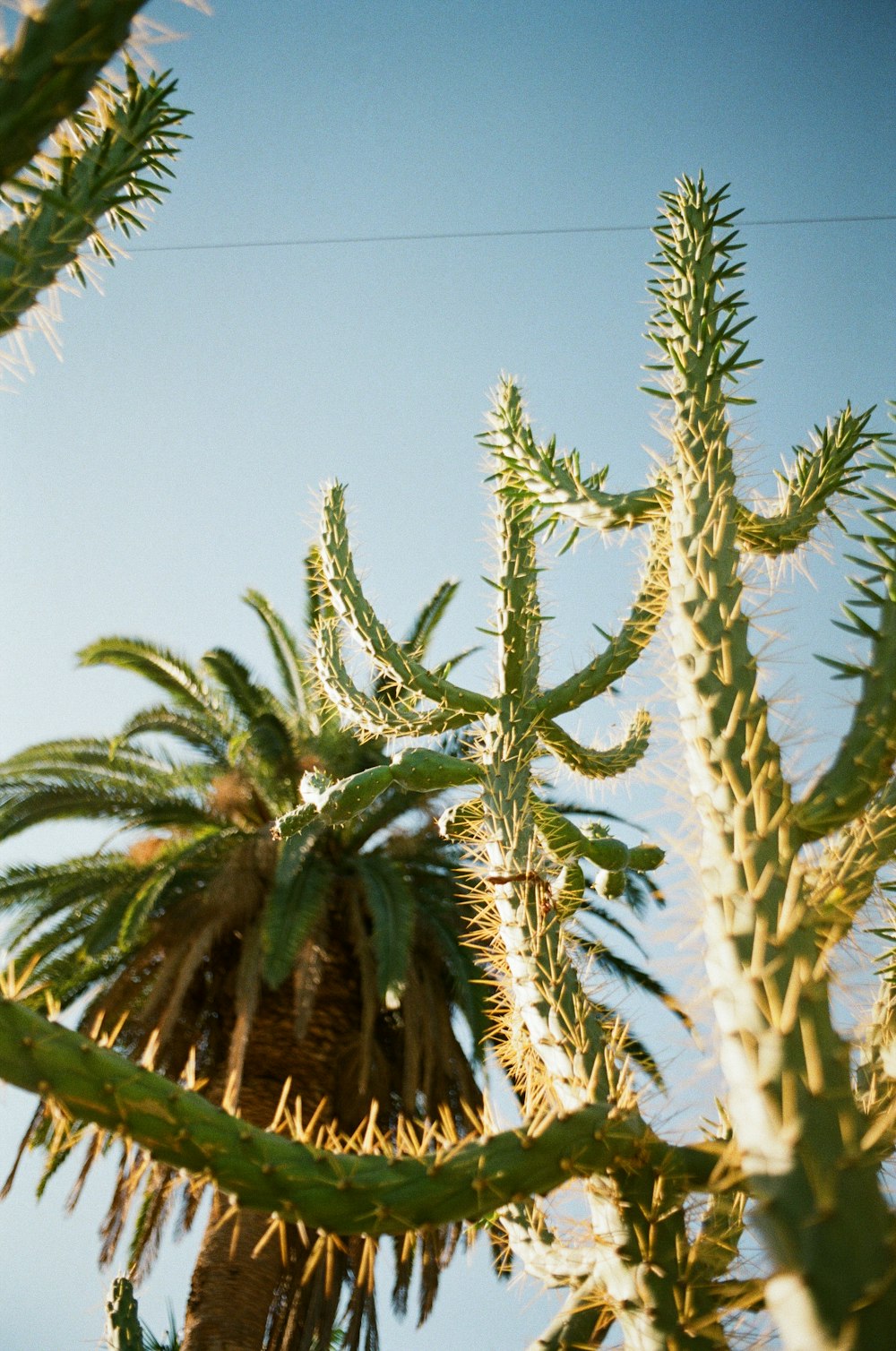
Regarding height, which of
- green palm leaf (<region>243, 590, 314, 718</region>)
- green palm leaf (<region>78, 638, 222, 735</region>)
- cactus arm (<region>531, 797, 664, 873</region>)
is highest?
green palm leaf (<region>243, 590, 314, 718</region>)

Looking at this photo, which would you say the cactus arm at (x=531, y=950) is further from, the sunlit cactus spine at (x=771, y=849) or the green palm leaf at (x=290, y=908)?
the green palm leaf at (x=290, y=908)

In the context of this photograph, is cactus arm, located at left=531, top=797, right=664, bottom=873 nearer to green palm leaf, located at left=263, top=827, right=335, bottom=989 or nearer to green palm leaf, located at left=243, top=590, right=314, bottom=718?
green palm leaf, located at left=263, top=827, right=335, bottom=989

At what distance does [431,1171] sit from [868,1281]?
0.68 m

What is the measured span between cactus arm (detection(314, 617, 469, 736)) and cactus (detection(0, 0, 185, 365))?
1309mm

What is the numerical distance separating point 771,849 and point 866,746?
10.2 inches

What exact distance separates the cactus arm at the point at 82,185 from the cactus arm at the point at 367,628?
1200 millimetres

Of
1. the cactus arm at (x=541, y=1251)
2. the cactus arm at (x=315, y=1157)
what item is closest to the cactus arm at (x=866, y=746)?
the cactus arm at (x=315, y=1157)

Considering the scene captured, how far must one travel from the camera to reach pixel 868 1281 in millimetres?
1180

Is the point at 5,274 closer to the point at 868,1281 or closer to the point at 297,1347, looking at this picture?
the point at 868,1281

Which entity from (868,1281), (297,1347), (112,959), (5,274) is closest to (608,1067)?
(868,1281)

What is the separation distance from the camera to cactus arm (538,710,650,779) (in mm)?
3199

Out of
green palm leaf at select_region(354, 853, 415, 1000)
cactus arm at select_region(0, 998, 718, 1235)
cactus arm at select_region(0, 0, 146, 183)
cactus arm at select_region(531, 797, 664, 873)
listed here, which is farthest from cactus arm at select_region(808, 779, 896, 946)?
green palm leaf at select_region(354, 853, 415, 1000)

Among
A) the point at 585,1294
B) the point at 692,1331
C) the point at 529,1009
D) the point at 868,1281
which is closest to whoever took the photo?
the point at 868,1281

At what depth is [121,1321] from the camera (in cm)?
462
